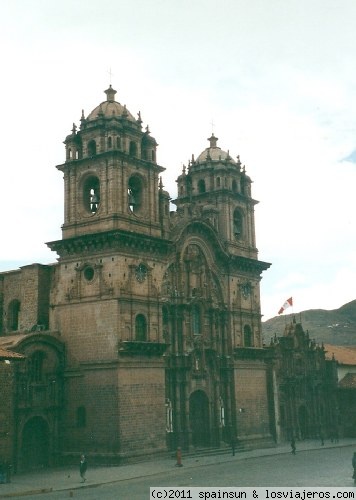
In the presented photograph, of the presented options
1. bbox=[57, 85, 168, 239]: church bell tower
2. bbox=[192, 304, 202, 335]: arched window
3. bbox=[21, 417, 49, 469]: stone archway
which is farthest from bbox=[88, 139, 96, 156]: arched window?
bbox=[21, 417, 49, 469]: stone archway

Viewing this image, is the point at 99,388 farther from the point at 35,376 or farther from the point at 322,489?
the point at 322,489

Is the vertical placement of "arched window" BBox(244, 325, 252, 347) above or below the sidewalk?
above

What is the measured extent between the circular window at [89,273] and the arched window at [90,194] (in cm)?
413

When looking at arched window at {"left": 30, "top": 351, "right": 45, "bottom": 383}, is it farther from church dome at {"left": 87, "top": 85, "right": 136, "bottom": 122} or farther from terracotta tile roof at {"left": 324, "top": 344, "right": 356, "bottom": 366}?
terracotta tile roof at {"left": 324, "top": 344, "right": 356, "bottom": 366}

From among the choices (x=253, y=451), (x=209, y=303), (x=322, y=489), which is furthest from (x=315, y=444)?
(x=322, y=489)

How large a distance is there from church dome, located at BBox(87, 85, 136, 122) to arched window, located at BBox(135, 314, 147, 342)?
13888mm

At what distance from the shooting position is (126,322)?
45.7m

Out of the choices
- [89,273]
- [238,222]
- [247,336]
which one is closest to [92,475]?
[89,273]

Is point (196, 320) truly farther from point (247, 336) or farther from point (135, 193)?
point (135, 193)

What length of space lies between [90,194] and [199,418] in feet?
59.4

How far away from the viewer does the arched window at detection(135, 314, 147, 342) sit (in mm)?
47000

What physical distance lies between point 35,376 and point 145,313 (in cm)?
818

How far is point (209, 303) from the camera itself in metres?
54.4

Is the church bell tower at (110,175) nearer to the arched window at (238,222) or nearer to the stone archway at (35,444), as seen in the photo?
the arched window at (238,222)
